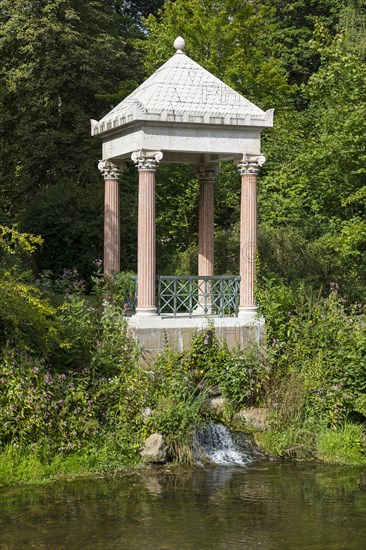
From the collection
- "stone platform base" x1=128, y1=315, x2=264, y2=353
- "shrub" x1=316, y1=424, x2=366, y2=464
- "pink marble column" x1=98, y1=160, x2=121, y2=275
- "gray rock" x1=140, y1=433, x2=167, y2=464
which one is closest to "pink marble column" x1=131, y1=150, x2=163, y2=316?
"stone platform base" x1=128, y1=315, x2=264, y2=353

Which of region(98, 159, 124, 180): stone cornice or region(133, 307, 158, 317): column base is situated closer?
region(133, 307, 158, 317): column base

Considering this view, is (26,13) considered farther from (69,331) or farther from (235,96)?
(69,331)

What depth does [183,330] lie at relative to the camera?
655 inches

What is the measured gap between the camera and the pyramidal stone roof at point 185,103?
54.1 ft

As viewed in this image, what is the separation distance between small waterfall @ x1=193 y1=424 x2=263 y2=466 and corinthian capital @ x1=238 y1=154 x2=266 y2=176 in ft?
15.8

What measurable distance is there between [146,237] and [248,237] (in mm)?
2029

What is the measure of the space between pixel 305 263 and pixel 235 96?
19.0 ft

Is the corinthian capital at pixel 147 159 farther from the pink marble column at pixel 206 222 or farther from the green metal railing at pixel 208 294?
the pink marble column at pixel 206 222

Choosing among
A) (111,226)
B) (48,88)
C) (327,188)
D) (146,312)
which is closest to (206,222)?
(111,226)

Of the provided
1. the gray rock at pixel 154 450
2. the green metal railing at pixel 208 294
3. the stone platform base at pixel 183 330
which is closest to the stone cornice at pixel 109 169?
the green metal railing at pixel 208 294

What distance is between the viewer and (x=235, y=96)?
17.4 m

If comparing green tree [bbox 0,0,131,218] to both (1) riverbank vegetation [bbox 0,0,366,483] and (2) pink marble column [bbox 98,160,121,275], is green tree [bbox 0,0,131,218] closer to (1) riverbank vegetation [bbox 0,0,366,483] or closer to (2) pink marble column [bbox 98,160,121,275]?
(1) riverbank vegetation [bbox 0,0,366,483]

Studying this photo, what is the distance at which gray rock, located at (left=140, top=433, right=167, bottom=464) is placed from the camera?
47.3 feet

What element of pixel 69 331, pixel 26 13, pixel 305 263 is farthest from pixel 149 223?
pixel 26 13
